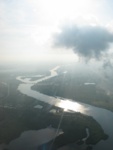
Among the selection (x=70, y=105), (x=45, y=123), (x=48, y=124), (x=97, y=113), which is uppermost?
(x=45, y=123)

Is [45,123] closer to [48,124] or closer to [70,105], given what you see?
[48,124]

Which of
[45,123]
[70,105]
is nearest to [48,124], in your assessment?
[45,123]

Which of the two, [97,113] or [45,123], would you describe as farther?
[97,113]

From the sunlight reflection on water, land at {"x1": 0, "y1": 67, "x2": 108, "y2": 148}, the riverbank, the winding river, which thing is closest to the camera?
the winding river

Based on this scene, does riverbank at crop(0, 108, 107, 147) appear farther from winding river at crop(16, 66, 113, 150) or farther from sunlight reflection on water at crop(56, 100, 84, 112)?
sunlight reflection on water at crop(56, 100, 84, 112)

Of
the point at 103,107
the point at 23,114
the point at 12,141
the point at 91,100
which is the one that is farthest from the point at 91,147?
the point at 91,100

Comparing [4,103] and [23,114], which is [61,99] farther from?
[23,114]

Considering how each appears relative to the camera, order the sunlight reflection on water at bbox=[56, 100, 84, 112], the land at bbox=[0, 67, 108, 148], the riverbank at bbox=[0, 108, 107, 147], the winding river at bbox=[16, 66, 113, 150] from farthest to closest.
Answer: the sunlight reflection on water at bbox=[56, 100, 84, 112]
the land at bbox=[0, 67, 108, 148]
the riverbank at bbox=[0, 108, 107, 147]
the winding river at bbox=[16, 66, 113, 150]

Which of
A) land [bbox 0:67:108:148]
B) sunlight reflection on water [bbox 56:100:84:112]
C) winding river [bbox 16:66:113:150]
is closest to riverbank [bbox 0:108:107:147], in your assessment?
land [bbox 0:67:108:148]

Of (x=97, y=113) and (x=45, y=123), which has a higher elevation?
(x=45, y=123)

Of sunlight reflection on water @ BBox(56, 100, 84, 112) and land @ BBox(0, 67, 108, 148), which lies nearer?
land @ BBox(0, 67, 108, 148)

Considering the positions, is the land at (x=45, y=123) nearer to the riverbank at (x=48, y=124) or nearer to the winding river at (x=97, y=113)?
the riverbank at (x=48, y=124)

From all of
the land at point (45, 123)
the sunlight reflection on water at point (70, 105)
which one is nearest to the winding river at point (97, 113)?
the sunlight reflection on water at point (70, 105)
